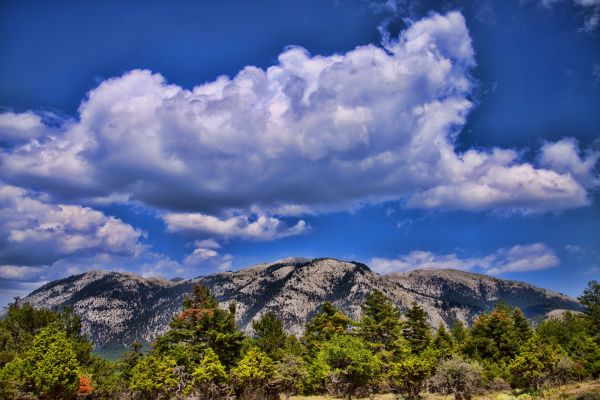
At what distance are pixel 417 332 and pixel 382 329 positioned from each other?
971 centimetres

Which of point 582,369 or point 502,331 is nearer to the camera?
point 582,369

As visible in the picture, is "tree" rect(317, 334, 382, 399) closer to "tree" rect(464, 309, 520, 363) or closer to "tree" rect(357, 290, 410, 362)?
"tree" rect(357, 290, 410, 362)

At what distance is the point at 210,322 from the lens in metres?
54.0

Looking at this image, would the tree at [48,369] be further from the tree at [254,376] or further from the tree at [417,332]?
the tree at [417,332]

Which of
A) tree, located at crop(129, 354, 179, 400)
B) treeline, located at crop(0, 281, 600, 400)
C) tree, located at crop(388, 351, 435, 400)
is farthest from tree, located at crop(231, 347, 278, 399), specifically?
tree, located at crop(388, 351, 435, 400)

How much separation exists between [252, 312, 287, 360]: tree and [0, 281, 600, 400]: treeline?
172mm

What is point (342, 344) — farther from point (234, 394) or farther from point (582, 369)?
point (582, 369)

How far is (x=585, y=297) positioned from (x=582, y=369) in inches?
1318

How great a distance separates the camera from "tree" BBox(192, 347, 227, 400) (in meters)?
47.8

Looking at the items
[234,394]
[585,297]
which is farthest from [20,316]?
[585,297]

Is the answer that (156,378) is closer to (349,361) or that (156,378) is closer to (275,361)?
(275,361)

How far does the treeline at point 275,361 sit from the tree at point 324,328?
0.55ft

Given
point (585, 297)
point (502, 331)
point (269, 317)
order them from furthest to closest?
point (585, 297) → point (269, 317) → point (502, 331)

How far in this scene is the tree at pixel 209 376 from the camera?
157 ft
